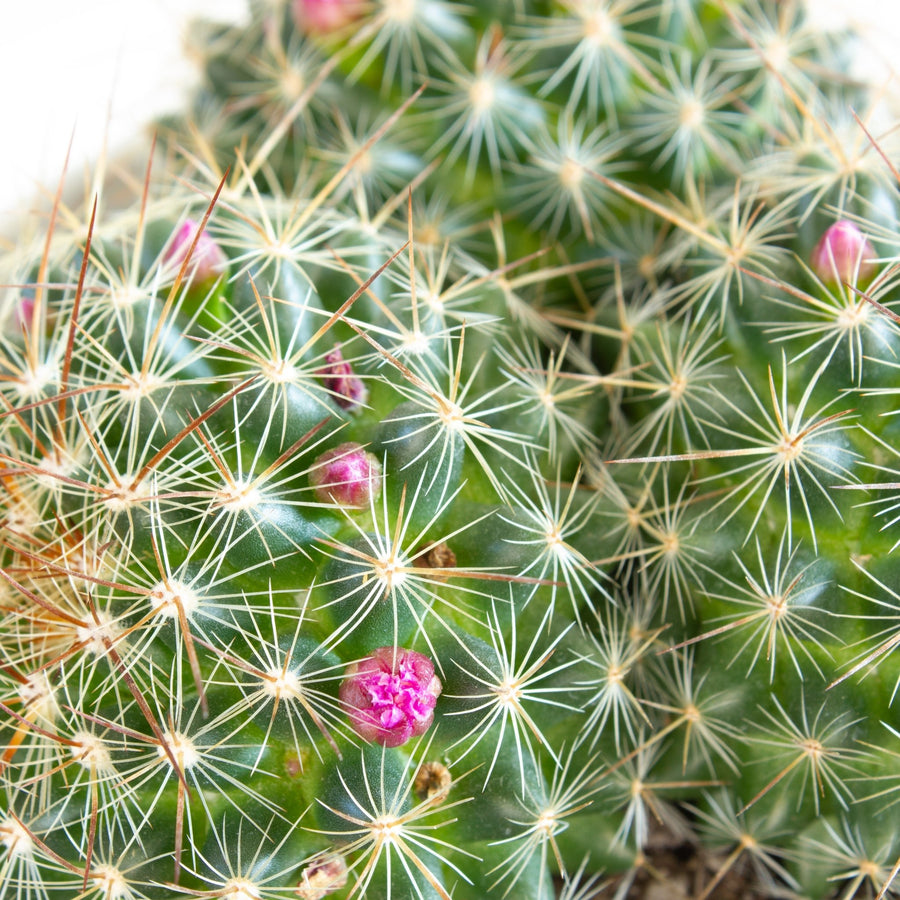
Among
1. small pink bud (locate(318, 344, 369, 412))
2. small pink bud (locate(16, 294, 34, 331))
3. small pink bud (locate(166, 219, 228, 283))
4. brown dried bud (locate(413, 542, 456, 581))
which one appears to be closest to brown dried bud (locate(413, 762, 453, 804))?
brown dried bud (locate(413, 542, 456, 581))

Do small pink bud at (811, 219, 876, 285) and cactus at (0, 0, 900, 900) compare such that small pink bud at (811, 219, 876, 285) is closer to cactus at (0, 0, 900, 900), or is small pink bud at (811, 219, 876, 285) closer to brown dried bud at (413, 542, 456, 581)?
cactus at (0, 0, 900, 900)

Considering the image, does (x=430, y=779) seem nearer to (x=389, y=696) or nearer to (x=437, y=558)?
(x=389, y=696)

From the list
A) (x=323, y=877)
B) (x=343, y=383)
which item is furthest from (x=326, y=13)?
(x=323, y=877)

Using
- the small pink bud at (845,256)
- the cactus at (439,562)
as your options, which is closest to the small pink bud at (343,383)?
the cactus at (439,562)

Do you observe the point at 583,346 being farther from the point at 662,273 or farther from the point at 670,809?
the point at 670,809

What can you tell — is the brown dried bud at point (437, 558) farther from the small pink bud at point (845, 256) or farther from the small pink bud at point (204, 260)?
the small pink bud at point (845, 256)
